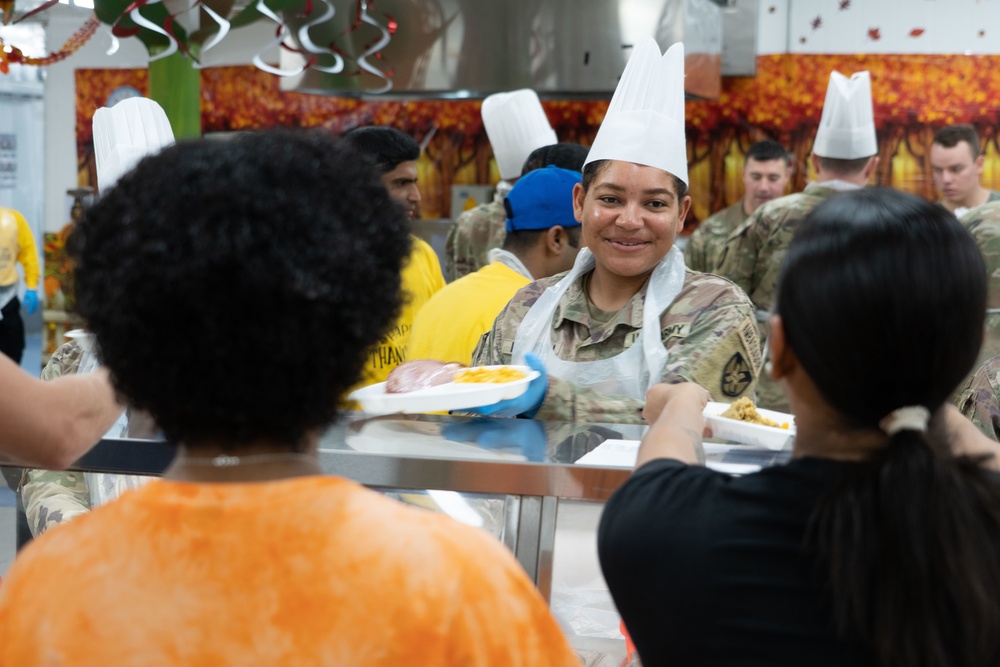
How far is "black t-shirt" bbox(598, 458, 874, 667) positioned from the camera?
0.94 meters

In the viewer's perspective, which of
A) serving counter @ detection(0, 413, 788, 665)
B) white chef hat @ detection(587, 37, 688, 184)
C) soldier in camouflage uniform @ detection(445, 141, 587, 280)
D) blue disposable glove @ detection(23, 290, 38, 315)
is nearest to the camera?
serving counter @ detection(0, 413, 788, 665)

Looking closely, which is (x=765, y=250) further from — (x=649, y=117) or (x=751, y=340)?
(x=751, y=340)

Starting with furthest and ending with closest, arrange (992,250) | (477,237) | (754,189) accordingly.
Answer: (754,189)
(477,237)
(992,250)

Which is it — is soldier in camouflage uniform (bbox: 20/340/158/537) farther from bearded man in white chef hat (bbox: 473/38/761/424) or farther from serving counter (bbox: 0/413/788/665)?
bearded man in white chef hat (bbox: 473/38/761/424)

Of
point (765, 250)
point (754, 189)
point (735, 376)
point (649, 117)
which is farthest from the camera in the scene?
point (754, 189)

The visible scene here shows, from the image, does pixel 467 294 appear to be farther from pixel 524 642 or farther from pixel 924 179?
pixel 924 179

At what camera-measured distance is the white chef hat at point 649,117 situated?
2332 millimetres

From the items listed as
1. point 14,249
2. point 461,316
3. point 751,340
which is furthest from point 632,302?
point 14,249

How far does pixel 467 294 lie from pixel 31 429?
1584 millimetres

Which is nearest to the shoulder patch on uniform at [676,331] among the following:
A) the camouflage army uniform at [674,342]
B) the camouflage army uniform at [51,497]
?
the camouflage army uniform at [674,342]

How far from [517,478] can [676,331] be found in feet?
2.45

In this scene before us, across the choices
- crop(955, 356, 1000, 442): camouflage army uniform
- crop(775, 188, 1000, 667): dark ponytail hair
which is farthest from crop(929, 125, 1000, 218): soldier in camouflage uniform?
crop(775, 188, 1000, 667): dark ponytail hair

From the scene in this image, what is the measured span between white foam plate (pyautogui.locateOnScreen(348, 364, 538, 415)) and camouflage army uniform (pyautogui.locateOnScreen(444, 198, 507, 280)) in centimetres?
249

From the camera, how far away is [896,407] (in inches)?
37.2
